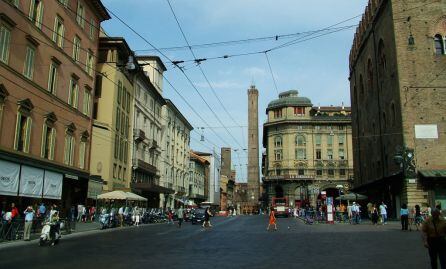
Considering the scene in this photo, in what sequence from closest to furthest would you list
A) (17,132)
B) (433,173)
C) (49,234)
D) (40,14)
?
(49,234)
(17,132)
(40,14)
(433,173)

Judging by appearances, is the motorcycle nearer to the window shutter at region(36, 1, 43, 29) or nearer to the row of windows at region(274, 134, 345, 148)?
the window shutter at region(36, 1, 43, 29)

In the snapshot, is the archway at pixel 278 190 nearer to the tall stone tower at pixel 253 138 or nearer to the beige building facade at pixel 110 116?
the tall stone tower at pixel 253 138

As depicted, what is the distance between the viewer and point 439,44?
39.1m

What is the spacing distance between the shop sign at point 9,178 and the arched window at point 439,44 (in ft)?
113

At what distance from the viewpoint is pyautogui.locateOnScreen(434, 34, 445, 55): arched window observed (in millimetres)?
38844

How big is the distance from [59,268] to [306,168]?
93.2 m

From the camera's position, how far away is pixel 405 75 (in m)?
38.2

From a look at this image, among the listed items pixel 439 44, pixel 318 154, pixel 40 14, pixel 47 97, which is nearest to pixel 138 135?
pixel 47 97

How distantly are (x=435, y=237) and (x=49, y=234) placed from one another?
14371mm

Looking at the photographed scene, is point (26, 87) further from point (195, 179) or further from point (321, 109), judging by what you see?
point (321, 109)

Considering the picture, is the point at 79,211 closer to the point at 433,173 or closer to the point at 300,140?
the point at 433,173

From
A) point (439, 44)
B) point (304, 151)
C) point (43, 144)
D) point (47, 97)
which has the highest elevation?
point (439, 44)

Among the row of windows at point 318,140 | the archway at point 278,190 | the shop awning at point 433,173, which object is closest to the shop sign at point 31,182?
the shop awning at point 433,173

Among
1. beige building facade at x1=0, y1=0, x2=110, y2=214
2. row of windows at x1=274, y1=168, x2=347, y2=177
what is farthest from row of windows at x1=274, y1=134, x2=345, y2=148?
beige building facade at x1=0, y1=0, x2=110, y2=214
